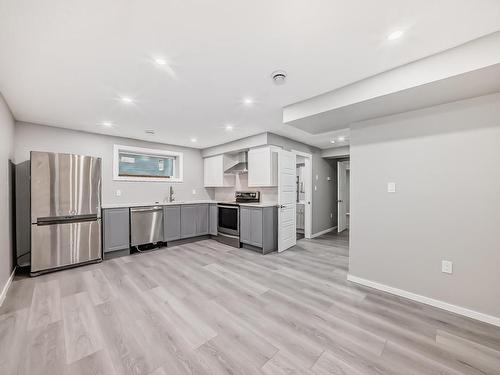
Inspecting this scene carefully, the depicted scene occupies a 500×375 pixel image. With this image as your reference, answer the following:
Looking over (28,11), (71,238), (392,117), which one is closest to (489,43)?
(392,117)

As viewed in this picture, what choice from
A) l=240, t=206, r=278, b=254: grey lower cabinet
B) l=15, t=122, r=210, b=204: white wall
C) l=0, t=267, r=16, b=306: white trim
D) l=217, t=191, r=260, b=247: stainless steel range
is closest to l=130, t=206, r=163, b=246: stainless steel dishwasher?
l=15, t=122, r=210, b=204: white wall

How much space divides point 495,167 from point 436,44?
4.34ft

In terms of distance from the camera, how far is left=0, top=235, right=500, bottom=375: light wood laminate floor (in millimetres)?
1521

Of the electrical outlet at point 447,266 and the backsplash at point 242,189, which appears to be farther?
the backsplash at point 242,189

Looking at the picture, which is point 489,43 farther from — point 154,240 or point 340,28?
point 154,240

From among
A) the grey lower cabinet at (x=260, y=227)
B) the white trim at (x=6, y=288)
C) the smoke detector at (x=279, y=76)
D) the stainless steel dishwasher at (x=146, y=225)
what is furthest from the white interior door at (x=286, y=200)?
the white trim at (x=6, y=288)

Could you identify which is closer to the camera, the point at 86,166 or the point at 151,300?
the point at 151,300

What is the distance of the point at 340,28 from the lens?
147cm

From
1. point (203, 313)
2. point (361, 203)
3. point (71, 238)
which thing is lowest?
point (203, 313)

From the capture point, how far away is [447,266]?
2238mm

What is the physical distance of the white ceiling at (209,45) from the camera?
1.33m

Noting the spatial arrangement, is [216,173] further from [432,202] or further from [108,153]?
[432,202]

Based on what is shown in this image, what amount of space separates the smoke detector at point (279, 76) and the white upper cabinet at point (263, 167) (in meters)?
2.19

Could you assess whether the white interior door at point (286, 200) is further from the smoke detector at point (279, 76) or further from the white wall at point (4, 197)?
the white wall at point (4, 197)
